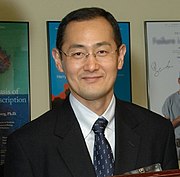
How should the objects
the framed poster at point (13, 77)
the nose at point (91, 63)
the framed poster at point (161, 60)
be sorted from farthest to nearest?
the framed poster at point (161, 60), the framed poster at point (13, 77), the nose at point (91, 63)

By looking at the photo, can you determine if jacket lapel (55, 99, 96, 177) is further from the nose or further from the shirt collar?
the nose

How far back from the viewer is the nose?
45.9 inches

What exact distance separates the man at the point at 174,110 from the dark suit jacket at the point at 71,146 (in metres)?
0.61

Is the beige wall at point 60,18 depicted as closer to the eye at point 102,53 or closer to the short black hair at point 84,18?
the short black hair at point 84,18

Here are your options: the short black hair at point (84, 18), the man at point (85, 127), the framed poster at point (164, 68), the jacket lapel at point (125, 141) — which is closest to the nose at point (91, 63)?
the man at point (85, 127)

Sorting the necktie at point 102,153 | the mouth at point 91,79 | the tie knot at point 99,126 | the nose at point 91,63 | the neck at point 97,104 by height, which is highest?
the nose at point 91,63

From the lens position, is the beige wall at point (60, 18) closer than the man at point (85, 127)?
No

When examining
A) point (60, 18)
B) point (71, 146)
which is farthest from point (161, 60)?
point (71, 146)

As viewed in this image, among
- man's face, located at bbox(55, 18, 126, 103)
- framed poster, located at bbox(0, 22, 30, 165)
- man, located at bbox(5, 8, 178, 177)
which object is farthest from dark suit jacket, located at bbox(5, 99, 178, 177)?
framed poster, located at bbox(0, 22, 30, 165)

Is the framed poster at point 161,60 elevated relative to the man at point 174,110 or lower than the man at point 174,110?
elevated

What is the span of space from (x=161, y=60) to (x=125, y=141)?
779mm

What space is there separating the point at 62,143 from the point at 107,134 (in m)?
0.15

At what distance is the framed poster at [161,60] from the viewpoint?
195 cm

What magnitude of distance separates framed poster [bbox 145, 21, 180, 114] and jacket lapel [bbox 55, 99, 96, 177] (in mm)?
753
